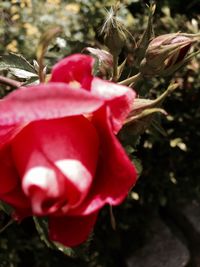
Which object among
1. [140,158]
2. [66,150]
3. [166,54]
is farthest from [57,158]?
[140,158]

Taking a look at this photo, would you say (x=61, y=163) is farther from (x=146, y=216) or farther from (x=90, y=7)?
(x=90, y=7)

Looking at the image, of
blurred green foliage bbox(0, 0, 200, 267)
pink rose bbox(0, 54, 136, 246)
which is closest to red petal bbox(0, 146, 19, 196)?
pink rose bbox(0, 54, 136, 246)

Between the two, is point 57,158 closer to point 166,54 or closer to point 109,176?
point 109,176

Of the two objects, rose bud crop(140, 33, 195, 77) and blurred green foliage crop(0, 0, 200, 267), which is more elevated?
rose bud crop(140, 33, 195, 77)

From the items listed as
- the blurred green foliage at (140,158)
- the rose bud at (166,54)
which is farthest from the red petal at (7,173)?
the blurred green foliage at (140,158)

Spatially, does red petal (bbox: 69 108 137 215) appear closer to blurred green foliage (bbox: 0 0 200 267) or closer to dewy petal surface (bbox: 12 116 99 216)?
dewy petal surface (bbox: 12 116 99 216)

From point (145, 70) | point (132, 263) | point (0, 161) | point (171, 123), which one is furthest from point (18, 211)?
point (132, 263)

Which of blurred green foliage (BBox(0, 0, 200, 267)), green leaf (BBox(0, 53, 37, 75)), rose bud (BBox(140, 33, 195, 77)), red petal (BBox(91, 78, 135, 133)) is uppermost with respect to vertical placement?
red petal (BBox(91, 78, 135, 133))

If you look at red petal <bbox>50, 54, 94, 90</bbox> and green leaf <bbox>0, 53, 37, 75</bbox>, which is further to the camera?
green leaf <bbox>0, 53, 37, 75</bbox>
